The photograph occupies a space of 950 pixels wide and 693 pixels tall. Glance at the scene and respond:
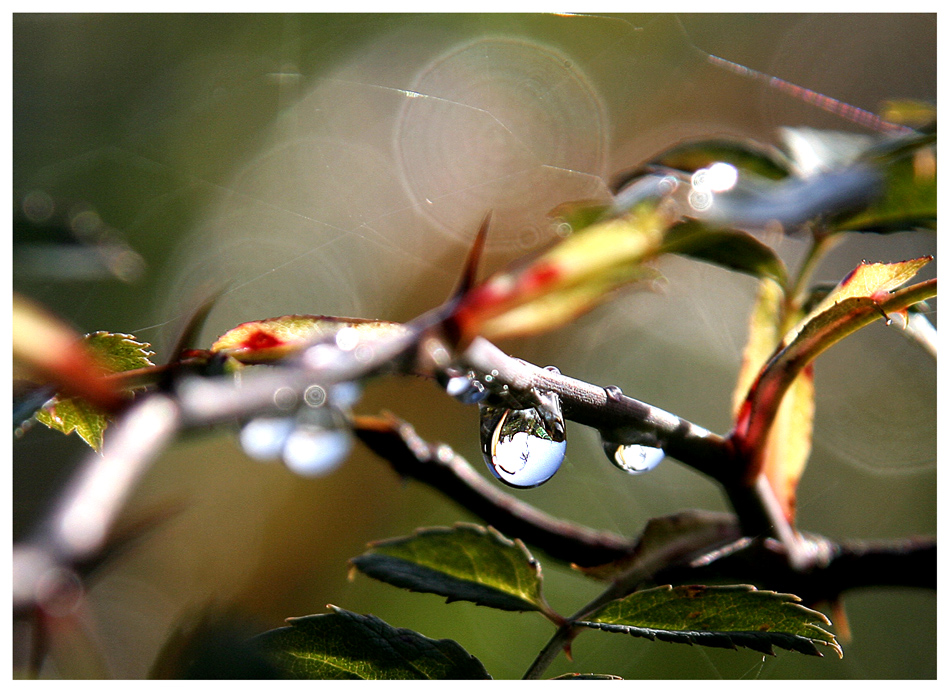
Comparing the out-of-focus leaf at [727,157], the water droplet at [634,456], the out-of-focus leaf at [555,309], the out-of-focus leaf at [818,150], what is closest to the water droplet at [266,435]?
the out-of-focus leaf at [555,309]

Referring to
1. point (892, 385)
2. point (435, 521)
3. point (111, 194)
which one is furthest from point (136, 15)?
point (892, 385)

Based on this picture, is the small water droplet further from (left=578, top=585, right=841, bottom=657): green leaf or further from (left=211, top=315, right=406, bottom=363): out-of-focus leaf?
(left=578, top=585, right=841, bottom=657): green leaf

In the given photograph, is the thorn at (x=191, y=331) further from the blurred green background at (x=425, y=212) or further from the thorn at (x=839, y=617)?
the blurred green background at (x=425, y=212)

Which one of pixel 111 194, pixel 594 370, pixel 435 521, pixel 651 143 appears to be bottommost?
pixel 435 521

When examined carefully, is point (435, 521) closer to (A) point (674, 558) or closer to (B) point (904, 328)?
(A) point (674, 558)

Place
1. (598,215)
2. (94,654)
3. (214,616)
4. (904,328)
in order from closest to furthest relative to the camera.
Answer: (94,654), (214,616), (904,328), (598,215)

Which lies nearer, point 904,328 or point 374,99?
point 904,328

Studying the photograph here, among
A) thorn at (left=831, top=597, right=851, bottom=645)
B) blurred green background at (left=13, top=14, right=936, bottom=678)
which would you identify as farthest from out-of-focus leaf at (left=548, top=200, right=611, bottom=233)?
blurred green background at (left=13, top=14, right=936, bottom=678)

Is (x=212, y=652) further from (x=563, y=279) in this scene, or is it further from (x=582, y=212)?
(x=582, y=212)
